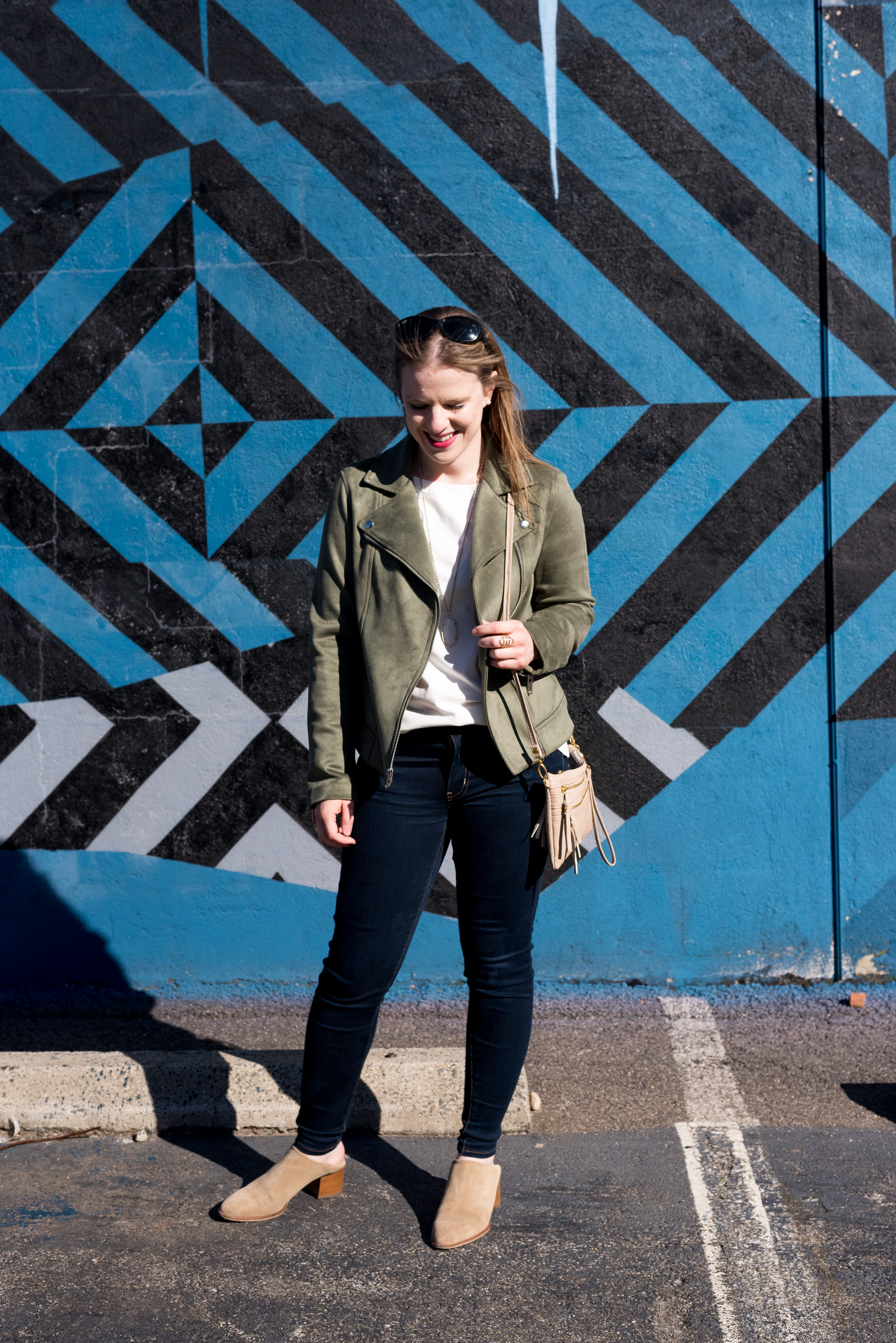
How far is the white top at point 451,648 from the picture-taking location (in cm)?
238

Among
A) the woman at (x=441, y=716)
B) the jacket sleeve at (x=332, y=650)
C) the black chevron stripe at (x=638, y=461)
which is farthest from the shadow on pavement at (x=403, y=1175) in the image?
the black chevron stripe at (x=638, y=461)

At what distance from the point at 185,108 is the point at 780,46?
217 cm

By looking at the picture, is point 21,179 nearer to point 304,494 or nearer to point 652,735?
point 304,494

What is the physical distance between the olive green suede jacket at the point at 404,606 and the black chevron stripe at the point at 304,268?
1567mm

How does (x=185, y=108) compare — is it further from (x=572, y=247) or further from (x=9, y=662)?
(x=9, y=662)

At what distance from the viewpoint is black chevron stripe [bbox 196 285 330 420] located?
3945 mm

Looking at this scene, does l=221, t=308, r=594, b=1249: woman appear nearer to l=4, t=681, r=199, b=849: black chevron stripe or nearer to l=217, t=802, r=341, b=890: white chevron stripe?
l=217, t=802, r=341, b=890: white chevron stripe

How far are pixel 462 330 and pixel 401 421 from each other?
169 centimetres

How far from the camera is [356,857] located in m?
2.44

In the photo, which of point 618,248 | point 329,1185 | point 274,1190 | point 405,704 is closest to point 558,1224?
point 329,1185

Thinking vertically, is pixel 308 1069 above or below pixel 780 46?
below

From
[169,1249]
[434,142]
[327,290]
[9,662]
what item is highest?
[434,142]

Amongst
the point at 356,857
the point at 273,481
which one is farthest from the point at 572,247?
the point at 356,857

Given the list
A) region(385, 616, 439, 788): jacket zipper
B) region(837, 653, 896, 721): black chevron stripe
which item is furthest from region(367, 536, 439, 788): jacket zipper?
region(837, 653, 896, 721): black chevron stripe
